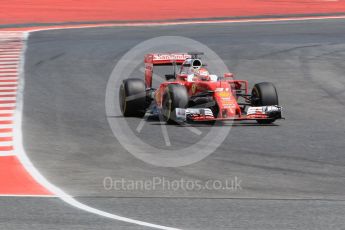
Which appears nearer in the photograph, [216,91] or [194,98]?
[216,91]

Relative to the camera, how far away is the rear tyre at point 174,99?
17.8m

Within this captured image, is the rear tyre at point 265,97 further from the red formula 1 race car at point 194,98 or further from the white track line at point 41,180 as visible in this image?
the white track line at point 41,180

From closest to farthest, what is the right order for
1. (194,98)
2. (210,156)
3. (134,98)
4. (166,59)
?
(210,156) < (194,98) < (134,98) < (166,59)

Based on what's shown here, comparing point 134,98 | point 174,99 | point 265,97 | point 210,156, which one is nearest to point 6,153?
point 210,156

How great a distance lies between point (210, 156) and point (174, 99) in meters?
Result: 3.31

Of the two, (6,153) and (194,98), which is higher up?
(194,98)

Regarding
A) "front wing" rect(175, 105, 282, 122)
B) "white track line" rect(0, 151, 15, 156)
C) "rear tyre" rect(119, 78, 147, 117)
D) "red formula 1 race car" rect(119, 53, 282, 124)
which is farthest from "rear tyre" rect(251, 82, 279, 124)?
"white track line" rect(0, 151, 15, 156)

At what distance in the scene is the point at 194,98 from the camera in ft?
60.7

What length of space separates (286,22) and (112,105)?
2319 cm

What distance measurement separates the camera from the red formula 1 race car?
1775 centimetres

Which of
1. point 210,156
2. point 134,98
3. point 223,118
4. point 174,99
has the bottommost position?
point 210,156

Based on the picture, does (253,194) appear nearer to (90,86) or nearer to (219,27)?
(90,86)

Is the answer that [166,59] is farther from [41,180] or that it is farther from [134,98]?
[41,180]

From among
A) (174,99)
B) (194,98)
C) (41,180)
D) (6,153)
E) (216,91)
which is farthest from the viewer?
(194,98)
